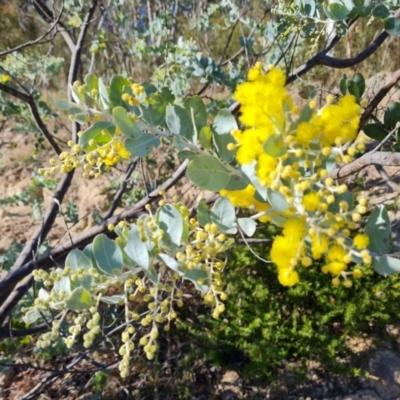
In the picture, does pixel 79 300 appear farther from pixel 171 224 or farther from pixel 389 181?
pixel 389 181

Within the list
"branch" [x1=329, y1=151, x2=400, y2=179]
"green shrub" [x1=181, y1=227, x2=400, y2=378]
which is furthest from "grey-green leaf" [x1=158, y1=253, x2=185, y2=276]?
"green shrub" [x1=181, y1=227, x2=400, y2=378]

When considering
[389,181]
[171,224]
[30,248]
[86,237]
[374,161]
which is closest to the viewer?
[171,224]

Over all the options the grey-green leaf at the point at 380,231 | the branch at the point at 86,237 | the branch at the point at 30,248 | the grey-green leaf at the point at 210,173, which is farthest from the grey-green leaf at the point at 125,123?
the branch at the point at 30,248

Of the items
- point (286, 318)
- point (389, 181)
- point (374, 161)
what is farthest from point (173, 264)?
point (286, 318)

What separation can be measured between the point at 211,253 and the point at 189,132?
188 mm

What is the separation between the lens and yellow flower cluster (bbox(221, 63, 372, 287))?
0.47m

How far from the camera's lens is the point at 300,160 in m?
0.50

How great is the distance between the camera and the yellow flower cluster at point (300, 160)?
0.47 meters

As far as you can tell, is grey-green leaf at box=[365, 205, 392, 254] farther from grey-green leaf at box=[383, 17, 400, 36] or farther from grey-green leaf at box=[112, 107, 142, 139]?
grey-green leaf at box=[383, 17, 400, 36]

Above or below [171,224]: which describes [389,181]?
above

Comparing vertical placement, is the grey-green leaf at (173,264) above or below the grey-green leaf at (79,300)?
above

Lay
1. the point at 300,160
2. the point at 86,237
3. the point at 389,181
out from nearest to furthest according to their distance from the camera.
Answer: the point at 300,160 → the point at 389,181 → the point at 86,237

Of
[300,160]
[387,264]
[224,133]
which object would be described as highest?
[224,133]

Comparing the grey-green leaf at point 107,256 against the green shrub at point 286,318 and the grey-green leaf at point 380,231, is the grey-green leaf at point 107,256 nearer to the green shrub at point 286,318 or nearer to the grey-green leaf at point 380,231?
the grey-green leaf at point 380,231
